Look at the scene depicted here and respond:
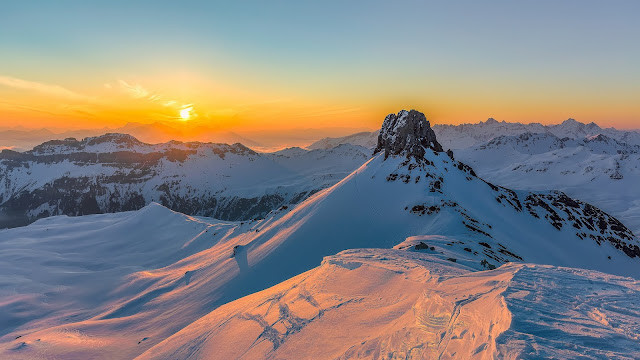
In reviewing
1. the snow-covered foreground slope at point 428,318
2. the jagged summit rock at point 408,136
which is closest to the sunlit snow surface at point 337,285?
the snow-covered foreground slope at point 428,318

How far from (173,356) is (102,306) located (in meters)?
43.6

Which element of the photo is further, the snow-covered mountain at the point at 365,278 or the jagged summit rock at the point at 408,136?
the jagged summit rock at the point at 408,136

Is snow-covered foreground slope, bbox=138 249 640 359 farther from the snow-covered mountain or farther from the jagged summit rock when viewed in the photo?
the jagged summit rock

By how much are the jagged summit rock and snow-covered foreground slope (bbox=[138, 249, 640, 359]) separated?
57066 millimetres

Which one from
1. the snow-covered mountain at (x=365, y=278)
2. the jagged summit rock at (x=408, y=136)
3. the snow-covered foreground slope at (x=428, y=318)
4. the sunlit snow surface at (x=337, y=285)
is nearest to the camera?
the snow-covered foreground slope at (x=428, y=318)

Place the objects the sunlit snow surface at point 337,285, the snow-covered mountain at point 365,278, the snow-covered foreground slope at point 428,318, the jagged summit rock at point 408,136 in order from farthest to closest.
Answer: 1. the jagged summit rock at point 408,136
2. the snow-covered mountain at point 365,278
3. the sunlit snow surface at point 337,285
4. the snow-covered foreground slope at point 428,318

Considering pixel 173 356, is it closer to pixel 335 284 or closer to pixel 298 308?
pixel 298 308

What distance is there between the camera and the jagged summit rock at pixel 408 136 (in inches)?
2842

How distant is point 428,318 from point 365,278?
657 cm

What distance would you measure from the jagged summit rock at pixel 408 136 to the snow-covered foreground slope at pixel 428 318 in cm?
5707

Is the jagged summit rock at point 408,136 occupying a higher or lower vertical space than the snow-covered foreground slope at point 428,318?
higher

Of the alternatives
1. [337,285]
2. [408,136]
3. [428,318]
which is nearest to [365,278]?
[337,285]

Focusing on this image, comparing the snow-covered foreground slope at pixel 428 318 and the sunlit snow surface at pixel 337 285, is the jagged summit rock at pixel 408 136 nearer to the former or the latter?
the sunlit snow surface at pixel 337 285

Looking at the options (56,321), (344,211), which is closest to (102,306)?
(56,321)
